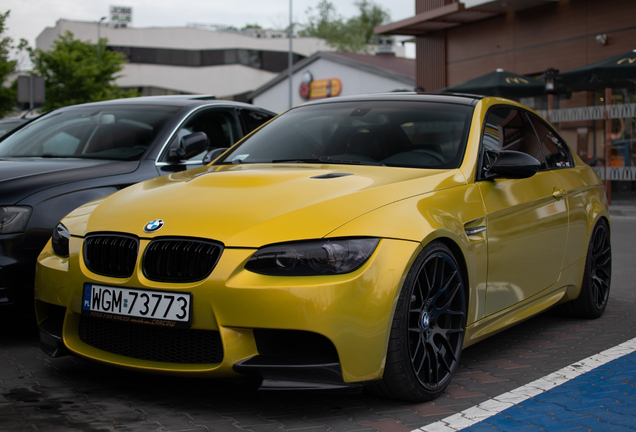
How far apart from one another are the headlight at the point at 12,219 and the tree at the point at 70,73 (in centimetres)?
3411

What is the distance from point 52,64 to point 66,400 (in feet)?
122

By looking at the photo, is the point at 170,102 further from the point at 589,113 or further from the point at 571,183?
the point at 589,113

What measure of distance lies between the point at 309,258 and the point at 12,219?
89.9 inches

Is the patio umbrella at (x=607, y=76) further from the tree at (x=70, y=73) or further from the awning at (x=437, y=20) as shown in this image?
→ the tree at (x=70, y=73)

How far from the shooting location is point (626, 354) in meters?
4.23

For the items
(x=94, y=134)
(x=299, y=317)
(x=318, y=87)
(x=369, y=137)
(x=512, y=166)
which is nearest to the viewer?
(x=299, y=317)

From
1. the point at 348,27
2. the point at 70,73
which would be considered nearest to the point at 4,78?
the point at 70,73

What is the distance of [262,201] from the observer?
127 inches

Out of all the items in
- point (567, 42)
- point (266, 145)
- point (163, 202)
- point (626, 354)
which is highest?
point (567, 42)

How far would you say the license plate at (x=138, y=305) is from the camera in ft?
9.71

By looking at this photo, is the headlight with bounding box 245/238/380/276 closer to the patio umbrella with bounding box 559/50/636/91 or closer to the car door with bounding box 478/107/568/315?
the car door with bounding box 478/107/568/315

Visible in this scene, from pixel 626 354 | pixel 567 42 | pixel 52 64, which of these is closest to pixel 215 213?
pixel 626 354

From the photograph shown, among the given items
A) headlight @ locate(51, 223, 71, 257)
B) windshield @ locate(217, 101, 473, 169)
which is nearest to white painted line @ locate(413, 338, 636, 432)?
windshield @ locate(217, 101, 473, 169)

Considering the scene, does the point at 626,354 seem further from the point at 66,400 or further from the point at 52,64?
the point at 52,64
